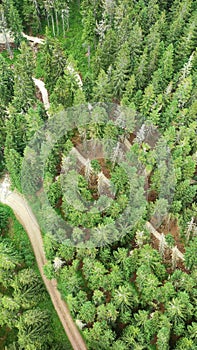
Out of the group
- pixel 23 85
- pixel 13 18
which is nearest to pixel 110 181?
pixel 23 85

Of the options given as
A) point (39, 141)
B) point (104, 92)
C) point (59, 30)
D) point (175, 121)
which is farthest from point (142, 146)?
point (59, 30)

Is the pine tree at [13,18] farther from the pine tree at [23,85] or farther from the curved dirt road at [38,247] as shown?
the curved dirt road at [38,247]

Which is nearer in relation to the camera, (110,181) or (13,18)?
(110,181)

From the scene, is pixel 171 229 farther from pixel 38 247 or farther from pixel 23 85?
pixel 23 85

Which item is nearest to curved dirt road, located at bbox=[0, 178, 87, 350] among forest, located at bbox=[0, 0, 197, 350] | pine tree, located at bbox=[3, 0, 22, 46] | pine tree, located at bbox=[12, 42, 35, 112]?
forest, located at bbox=[0, 0, 197, 350]

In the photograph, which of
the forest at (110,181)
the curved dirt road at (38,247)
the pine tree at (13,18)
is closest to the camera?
the forest at (110,181)

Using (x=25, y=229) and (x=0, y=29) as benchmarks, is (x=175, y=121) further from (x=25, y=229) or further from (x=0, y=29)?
(x=0, y=29)

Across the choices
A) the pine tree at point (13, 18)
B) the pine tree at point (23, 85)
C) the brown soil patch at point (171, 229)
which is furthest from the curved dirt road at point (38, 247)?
the pine tree at point (13, 18)
